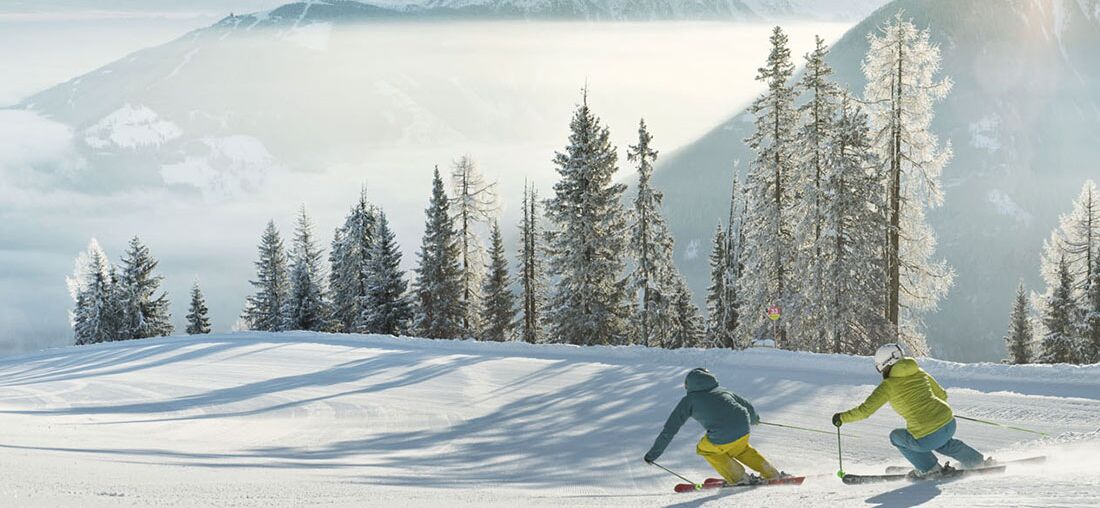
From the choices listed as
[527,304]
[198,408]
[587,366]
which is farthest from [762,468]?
[527,304]

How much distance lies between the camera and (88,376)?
1977 cm

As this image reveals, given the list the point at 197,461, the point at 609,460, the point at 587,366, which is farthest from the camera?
the point at 587,366

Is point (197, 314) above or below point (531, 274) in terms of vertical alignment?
below

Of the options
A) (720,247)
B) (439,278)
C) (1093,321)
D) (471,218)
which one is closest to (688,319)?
(720,247)

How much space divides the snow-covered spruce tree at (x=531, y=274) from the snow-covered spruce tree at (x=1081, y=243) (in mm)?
26775

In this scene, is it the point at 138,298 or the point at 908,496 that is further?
the point at 138,298

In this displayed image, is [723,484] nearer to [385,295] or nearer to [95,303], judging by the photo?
[385,295]

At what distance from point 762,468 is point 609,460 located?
3012mm

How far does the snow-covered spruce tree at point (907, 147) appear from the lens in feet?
87.8

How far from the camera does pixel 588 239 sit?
34375mm

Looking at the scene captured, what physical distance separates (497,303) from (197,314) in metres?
24.5

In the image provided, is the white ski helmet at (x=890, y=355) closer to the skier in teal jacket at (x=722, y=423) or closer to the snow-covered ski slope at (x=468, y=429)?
the snow-covered ski slope at (x=468, y=429)

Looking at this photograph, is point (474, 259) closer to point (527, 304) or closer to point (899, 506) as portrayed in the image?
point (527, 304)

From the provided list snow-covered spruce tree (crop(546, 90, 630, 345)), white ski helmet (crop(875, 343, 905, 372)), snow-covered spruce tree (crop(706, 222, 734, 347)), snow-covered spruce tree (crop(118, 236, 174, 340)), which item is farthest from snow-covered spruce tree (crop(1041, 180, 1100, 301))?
snow-covered spruce tree (crop(118, 236, 174, 340))
